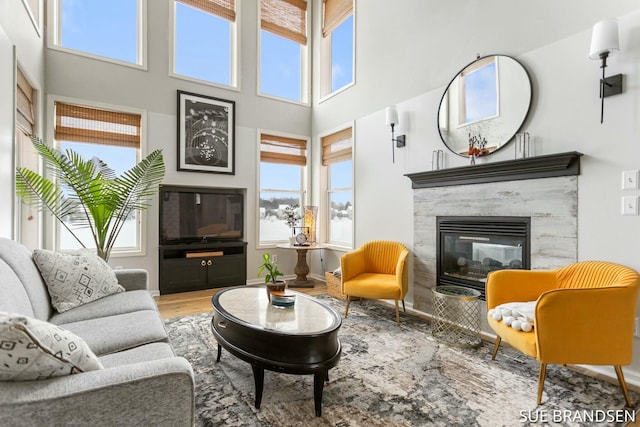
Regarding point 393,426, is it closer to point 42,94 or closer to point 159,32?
point 42,94

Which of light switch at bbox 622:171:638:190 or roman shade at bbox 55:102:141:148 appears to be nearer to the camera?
light switch at bbox 622:171:638:190

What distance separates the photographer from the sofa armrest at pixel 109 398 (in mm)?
915

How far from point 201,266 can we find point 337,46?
4008 mm

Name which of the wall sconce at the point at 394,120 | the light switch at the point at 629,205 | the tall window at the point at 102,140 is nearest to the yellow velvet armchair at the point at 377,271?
the wall sconce at the point at 394,120

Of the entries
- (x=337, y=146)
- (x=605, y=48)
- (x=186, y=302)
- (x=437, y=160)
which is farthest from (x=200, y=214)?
(x=605, y=48)

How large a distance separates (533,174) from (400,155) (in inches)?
61.1

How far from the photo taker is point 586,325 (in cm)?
192

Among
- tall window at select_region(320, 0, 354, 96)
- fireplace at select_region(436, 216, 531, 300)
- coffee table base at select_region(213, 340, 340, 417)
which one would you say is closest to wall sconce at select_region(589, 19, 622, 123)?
fireplace at select_region(436, 216, 531, 300)

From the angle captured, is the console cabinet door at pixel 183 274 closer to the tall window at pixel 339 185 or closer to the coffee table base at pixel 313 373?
the tall window at pixel 339 185

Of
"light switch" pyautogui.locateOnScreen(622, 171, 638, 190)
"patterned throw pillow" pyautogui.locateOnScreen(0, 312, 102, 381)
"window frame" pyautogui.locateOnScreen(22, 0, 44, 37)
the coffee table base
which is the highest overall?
"window frame" pyautogui.locateOnScreen(22, 0, 44, 37)

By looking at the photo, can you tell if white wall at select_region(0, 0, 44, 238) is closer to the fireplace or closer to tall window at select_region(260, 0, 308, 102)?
tall window at select_region(260, 0, 308, 102)

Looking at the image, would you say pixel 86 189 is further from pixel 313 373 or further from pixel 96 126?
pixel 313 373

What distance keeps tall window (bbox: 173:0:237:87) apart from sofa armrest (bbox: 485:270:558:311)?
449 cm

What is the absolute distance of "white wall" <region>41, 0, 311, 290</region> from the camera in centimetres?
407
